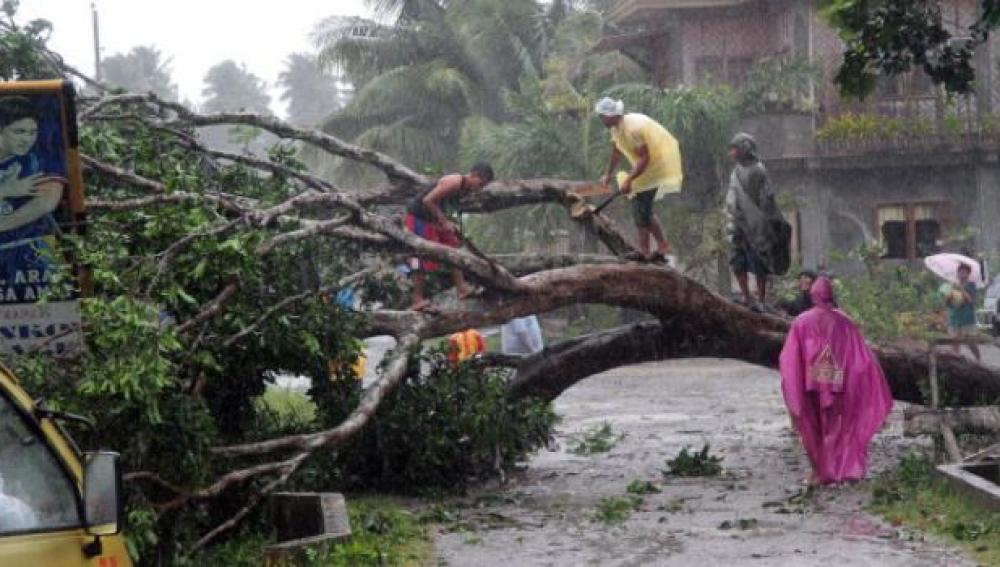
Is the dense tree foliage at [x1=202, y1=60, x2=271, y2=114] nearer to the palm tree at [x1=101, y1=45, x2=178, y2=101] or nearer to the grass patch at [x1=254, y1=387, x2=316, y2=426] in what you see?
the palm tree at [x1=101, y1=45, x2=178, y2=101]

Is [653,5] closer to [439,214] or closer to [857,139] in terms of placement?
[857,139]

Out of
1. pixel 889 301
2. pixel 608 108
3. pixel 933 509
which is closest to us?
pixel 933 509

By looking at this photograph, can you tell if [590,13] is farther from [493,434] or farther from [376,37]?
[493,434]

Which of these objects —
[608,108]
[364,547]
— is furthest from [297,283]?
[608,108]

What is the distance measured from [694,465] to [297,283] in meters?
4.13

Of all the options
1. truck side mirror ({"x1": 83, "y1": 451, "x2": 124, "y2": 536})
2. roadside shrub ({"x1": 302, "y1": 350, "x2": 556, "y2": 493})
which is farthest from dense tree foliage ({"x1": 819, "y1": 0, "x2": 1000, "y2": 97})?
truck side mirror ({"x1": 83, "y1": 451, "x2": 124, "y2": 536})

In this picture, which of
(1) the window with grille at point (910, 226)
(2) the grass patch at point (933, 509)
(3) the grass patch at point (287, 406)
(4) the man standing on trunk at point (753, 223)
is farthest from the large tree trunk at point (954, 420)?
(1) the window with grille at point (910, 226)

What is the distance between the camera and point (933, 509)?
11.0 metres

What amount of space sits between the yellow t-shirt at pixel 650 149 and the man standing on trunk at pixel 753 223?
62 centimetres

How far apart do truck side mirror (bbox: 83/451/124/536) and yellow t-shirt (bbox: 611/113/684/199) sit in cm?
1009

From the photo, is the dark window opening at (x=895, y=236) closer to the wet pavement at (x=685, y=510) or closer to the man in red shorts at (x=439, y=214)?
the wet pavement at (x=685, y=510)

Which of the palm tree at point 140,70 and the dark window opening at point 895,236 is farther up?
the palm tree at point 140,70

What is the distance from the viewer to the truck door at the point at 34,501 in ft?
14.9

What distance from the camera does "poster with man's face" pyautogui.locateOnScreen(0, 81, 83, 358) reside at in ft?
26.8
